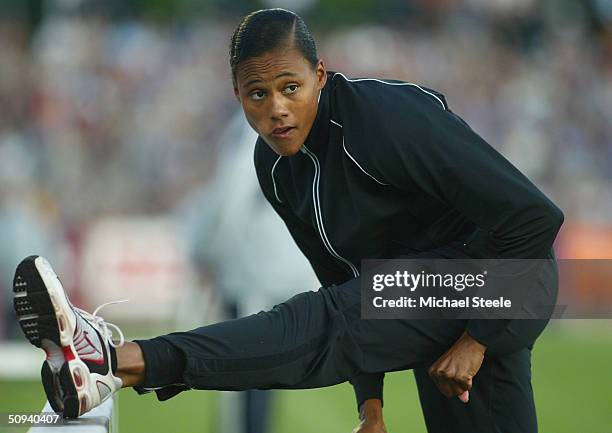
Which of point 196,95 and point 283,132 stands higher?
point 196,95

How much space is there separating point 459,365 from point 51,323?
131 centimetres

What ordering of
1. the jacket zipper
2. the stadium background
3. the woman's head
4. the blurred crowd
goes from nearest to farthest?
the woman's head, the jacket zipper, the stadium background, the blurred crowd

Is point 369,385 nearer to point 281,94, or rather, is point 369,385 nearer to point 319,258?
point 319,258

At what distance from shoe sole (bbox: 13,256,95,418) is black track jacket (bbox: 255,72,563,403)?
99 centimetres

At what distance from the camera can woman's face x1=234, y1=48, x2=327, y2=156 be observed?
364 centimetres

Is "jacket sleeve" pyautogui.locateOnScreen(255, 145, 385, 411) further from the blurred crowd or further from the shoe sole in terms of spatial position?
the blurred crowd

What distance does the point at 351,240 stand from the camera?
3.92m

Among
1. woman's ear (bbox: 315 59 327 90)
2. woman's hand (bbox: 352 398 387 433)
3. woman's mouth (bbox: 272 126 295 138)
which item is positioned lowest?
woman's hand (bbox: 352 398 387 433)

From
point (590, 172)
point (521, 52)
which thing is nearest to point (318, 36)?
point (521, 52)

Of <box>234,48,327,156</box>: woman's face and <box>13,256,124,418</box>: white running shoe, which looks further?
<box>234,48,327,156</box>: woman's face

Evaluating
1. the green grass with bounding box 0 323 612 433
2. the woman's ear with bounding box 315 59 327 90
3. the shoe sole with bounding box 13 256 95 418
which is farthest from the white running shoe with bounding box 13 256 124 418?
the green grass with bounding box 0 323 612 433

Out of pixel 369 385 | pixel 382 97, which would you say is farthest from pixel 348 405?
pixel 382 97

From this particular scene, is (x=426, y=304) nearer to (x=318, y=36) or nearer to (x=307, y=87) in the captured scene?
(x=307, y=87)

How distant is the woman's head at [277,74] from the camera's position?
3637 millimetres
